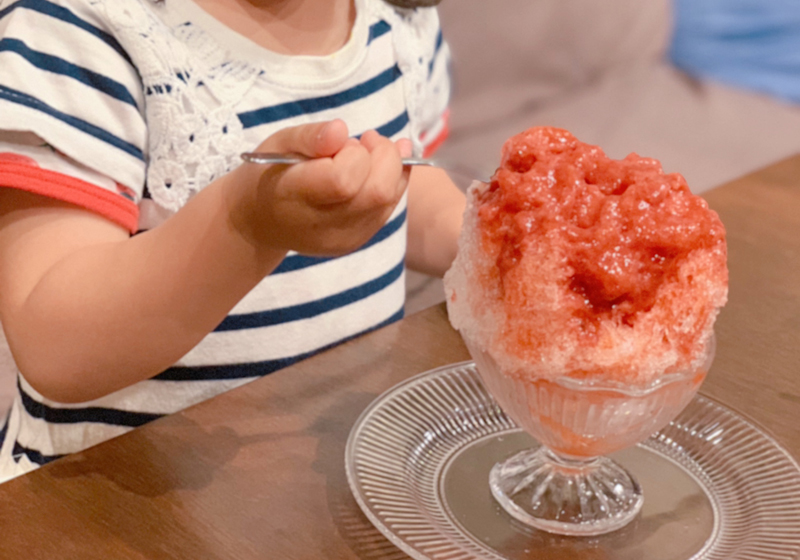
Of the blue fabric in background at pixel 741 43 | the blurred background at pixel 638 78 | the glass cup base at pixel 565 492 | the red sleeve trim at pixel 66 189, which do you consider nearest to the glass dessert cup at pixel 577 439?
the glass cup base at pixel 565 492

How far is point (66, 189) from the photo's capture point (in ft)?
1.79

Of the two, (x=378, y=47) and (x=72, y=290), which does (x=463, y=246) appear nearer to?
(x=72, y=290)

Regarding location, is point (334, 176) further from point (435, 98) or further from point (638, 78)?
point (638, 78)

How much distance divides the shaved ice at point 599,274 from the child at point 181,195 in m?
0.08

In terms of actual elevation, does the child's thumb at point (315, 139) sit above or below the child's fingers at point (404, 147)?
above

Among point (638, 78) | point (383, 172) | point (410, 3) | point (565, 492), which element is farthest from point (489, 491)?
point (638, 78)

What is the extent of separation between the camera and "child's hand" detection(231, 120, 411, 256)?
0.42m

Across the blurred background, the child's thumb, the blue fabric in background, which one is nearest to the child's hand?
the child's thumb

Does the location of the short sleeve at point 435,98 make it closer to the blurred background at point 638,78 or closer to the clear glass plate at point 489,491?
the clear glass plate at point 489,491

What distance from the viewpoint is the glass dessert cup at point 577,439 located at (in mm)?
413

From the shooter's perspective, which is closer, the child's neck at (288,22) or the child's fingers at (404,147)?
the child's fingers at (404,147)

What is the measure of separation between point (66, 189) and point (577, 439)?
13.6 inches

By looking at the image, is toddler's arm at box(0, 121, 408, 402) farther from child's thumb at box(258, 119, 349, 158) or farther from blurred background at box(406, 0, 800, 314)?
blurred background at box(406, 0, 800, 314)

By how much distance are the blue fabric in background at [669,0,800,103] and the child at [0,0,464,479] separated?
151cm
